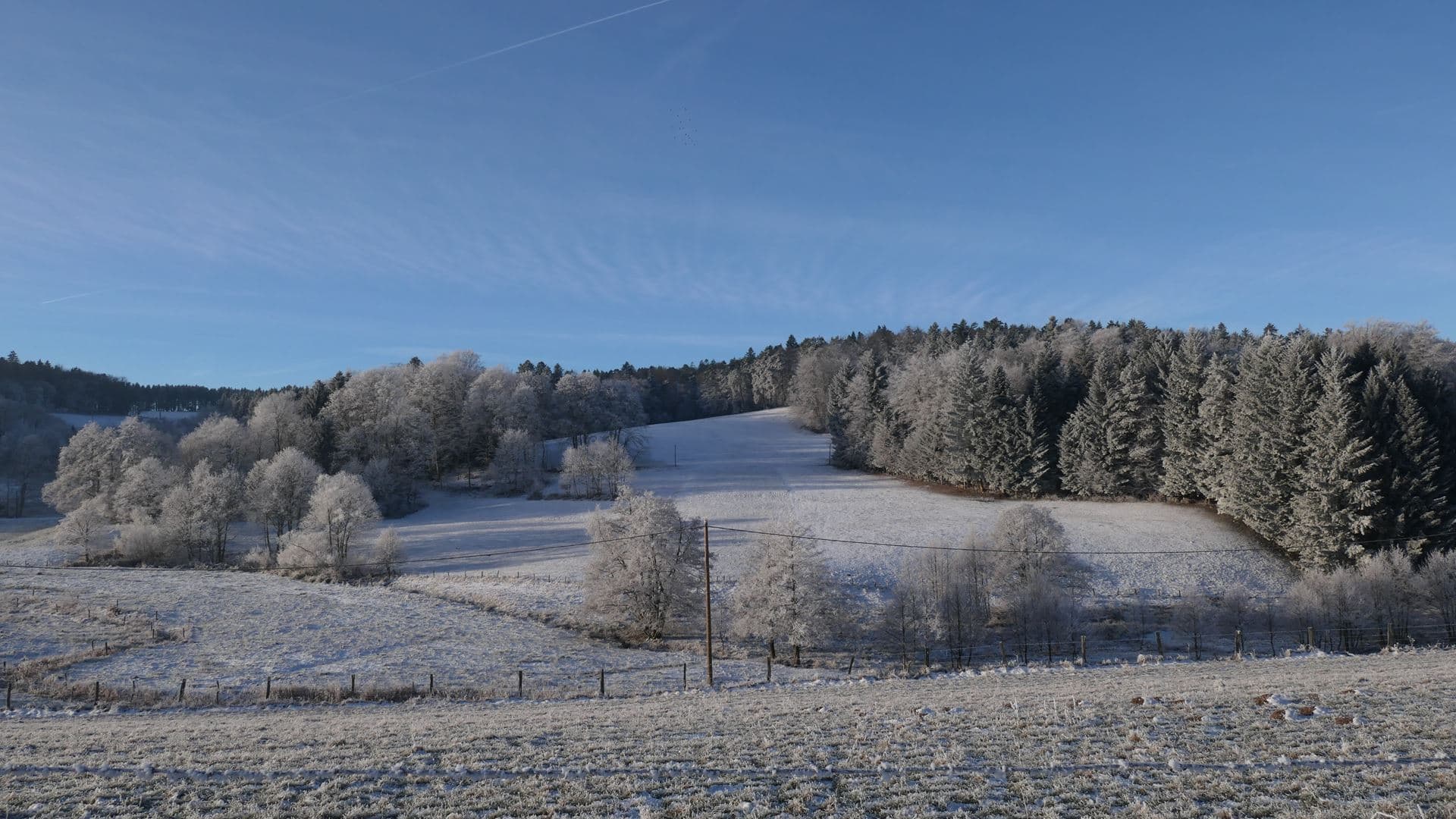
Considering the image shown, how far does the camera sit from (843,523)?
65.8 metres

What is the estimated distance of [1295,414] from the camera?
54.2 m

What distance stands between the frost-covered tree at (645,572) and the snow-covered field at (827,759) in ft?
81.8

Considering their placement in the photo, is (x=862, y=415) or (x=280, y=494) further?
(x=862, y=415)

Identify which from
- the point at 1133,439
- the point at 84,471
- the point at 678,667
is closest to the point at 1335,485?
the point at 1133,439

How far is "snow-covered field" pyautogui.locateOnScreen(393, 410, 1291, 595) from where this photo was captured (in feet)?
170

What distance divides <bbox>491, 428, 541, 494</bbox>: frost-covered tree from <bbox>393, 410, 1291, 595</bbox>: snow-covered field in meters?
2.89

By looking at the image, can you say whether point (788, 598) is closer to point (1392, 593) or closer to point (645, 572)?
point (645, 572)

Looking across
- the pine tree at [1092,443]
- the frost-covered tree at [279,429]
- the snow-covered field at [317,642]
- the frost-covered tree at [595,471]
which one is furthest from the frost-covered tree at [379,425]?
the pine tree at [1092,443]

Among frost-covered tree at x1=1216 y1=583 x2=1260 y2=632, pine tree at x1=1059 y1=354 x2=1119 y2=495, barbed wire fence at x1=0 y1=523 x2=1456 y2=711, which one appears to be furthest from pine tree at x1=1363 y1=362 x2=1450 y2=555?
pine tree at x1=1059 y1=354 x2=1119 y2=495

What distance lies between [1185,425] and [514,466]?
235 feet

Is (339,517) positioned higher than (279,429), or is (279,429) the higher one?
(279,429)

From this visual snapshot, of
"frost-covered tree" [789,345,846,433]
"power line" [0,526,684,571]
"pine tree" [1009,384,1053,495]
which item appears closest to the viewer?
"power line" [0,526,684,571]

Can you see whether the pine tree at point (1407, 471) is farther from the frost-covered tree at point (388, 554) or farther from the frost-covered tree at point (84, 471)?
the frost-covered tree at point (84, 471)

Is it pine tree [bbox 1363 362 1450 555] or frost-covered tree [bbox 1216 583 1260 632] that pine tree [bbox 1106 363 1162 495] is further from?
frost-covered tree [bbox 1216 583 1260 632]
